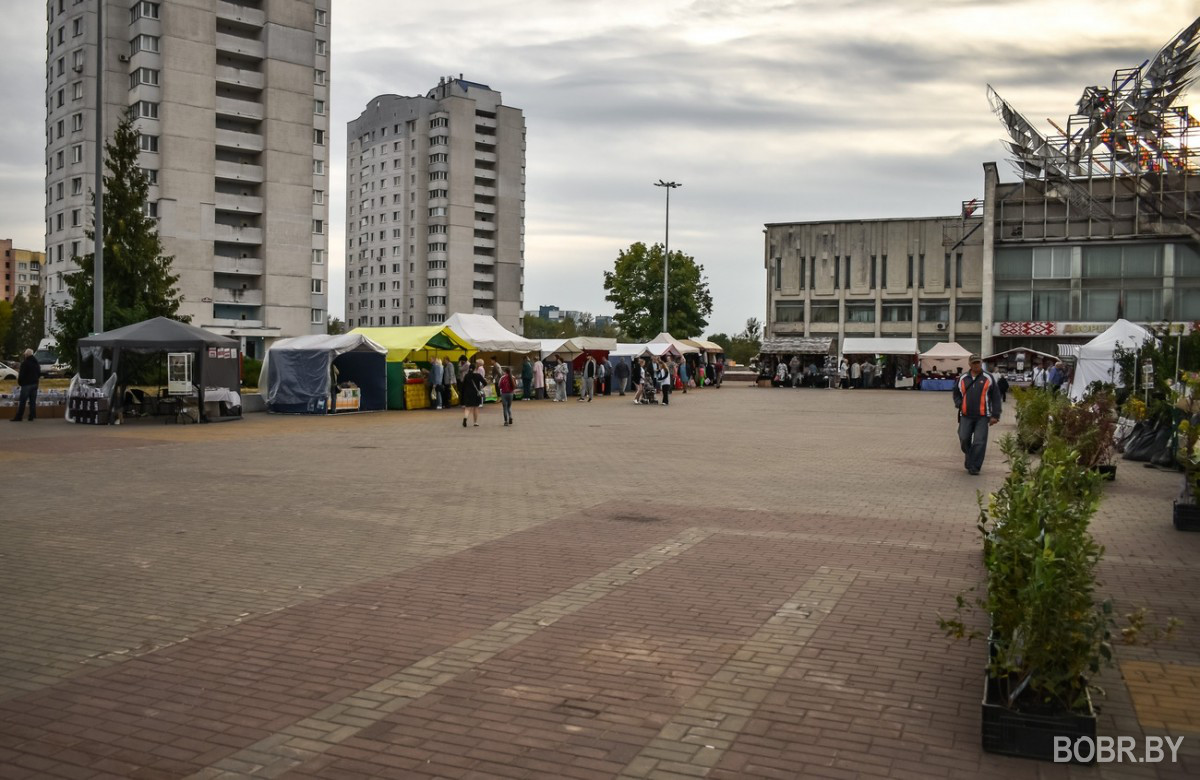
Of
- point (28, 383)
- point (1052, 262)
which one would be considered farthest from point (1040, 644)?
point (1052, 262)

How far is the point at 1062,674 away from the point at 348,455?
1437cm

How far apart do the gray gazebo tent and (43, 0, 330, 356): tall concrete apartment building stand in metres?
44.7

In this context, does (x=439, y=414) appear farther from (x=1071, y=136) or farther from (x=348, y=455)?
(x=1071, y=136)

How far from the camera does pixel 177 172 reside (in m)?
67.9

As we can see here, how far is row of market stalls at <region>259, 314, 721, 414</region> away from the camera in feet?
94.8

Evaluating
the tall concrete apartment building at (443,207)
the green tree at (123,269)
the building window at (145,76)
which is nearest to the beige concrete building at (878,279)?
the tall concrete apartment building at (443,207)

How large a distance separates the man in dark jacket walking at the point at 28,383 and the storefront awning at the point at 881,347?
138 ft

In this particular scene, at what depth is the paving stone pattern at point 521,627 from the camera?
447cm

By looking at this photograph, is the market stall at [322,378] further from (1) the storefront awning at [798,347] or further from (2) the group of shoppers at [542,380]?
(1) the storefront awning at [798,347]

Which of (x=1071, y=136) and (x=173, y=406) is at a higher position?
(x=1071, y=136)

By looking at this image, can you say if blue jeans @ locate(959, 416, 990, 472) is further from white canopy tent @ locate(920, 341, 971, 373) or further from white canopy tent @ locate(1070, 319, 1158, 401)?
white canopy tent @ locate(920, 341, 971, 373)

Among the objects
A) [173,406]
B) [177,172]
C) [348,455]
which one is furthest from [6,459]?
[177,172]

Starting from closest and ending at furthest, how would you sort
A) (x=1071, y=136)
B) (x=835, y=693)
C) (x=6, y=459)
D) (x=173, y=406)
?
(x=835, y=693), (x=6, y=459), (x=173, y=406), (x=1071, y=136)

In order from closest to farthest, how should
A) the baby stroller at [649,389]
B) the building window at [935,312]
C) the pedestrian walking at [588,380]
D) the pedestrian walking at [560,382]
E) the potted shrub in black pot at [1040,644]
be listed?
the potted shrub in black pot at [1040,644] → the baby stroller at [649,389] → the pedestrian walking at [560,382] → the pedestrian walking at [588,380] → the building window at [935,312]
